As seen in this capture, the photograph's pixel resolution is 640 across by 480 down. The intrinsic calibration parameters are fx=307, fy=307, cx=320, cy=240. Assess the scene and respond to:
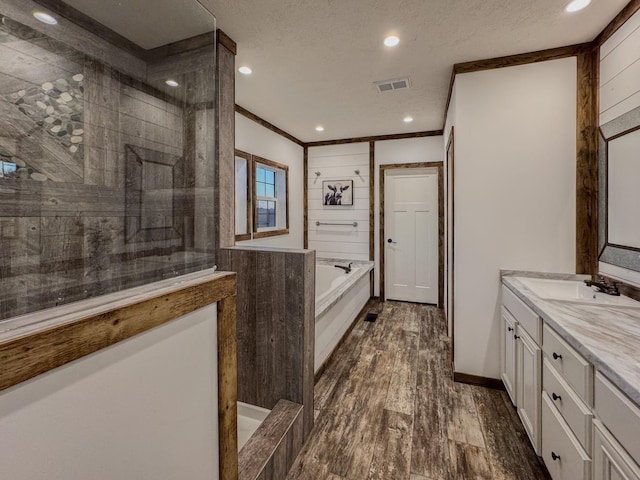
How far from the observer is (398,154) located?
4.69 meters

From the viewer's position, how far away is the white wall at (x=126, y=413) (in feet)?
2.12

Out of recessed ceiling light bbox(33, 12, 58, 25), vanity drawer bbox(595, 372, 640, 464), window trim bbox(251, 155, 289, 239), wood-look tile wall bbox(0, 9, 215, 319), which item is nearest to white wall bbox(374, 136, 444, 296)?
window trim bbox(251, 155, 289, 239)

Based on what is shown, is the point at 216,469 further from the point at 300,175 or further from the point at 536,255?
the point at 300,175

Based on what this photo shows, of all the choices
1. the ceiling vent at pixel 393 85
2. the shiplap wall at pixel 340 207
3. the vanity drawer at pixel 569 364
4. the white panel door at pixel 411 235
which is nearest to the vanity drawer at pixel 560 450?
the vanity drawer at pixel 569 364

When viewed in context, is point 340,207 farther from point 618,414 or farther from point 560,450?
point 618,414

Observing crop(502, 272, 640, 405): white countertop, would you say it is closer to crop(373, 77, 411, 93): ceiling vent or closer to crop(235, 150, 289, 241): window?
crop(373, 77, 411, 93): ceiling vent

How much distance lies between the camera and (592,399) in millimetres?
1169

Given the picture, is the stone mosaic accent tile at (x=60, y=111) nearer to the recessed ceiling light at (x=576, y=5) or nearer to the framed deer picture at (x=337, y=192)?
the recessed ceiling light at (x=576, y=5)

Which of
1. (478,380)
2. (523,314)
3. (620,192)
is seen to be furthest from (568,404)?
(620,192)

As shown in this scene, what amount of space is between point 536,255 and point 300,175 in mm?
3610

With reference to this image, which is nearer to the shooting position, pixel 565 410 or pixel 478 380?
pixel 565 410

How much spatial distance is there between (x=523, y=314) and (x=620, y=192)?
3.18 feet

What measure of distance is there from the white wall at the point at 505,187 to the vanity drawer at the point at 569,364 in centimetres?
91

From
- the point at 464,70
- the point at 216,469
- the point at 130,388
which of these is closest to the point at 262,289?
the point at 216,469
